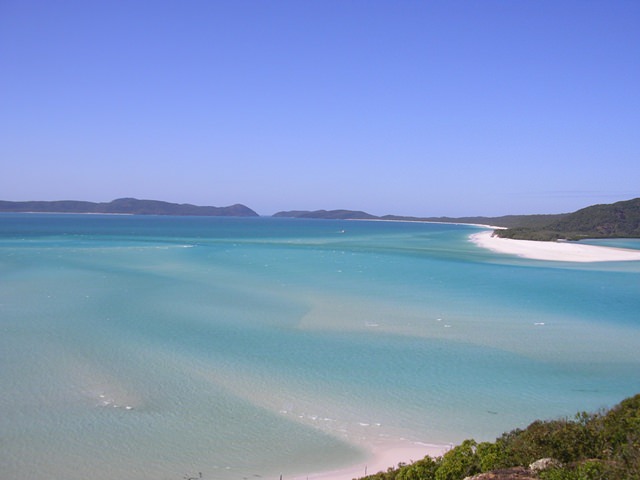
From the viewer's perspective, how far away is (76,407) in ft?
28.5

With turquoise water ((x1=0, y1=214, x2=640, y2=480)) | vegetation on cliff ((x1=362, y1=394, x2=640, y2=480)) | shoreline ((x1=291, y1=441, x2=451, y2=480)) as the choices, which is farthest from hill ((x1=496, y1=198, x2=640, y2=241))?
vegetation on cliff ((x1=362, y1=394, x2=640, y2=480))

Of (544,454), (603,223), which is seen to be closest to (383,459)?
(544,454)

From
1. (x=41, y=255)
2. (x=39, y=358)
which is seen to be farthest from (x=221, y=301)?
(x=41, y=255)

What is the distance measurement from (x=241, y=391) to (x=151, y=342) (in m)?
4.10

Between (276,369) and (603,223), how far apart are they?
84.5 meters

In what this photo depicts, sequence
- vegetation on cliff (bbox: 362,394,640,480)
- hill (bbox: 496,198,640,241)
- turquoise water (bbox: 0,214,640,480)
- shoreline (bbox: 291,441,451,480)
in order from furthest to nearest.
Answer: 1. hill (bbox: 496,198,640,241)
2. turquoise water (bbox: 0,214,640,480)
3. shoreline (bbox: 291,441,451,480)
4. vegetation on cliff (bbox: 362,394,640,480)

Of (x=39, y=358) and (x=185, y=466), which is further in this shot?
(x=39, y=358)

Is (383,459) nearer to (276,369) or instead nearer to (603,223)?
(276,369)

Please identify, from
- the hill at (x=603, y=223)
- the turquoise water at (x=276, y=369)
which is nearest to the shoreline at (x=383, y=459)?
the turquoise water at (x=276, y=369)

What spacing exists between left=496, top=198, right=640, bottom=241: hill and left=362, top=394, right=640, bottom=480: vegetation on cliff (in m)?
65.5

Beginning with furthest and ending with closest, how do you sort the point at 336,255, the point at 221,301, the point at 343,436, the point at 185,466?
the point at 336,255 < the point at 221,301 < the point at 343,436 < the point at 185,466

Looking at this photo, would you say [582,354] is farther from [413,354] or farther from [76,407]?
[76,407]

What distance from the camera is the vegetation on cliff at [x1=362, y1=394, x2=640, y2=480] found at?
4.52m

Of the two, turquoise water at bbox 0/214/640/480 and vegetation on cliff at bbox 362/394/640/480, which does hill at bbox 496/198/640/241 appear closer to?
turquoise water at bbox 0/214/640/480
